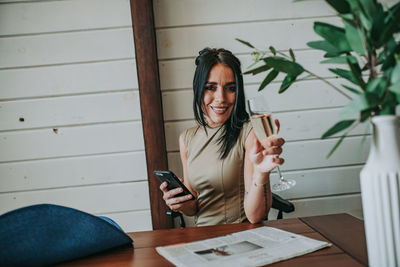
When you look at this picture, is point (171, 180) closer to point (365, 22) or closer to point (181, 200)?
point (181, 200)

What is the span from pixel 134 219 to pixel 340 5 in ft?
5.71

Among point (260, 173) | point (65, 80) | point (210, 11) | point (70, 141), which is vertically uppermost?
point (210, 11)

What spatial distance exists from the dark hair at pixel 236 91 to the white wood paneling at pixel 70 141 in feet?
1.76

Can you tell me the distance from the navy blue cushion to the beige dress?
743 mm

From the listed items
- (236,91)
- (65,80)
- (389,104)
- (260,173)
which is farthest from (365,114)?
(65,80)

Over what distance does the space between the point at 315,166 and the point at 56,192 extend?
1.60 metres

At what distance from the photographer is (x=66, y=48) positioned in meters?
2.04

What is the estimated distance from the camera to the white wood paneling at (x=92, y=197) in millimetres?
2088

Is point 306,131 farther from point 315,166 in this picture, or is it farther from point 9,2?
point 9,2

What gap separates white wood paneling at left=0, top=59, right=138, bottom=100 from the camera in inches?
80.7

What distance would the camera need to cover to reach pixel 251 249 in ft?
3.02

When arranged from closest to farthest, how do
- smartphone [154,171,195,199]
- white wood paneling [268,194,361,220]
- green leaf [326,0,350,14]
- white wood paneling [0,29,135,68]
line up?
1. green leaf [326,0,350,14]
2. smartphone [154,171,195,199]
3. white wood paneling [0,29,135,68]
4. white wood paneling [268,194,361,220]

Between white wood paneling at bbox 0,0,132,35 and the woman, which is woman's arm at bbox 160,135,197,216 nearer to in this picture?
the woman

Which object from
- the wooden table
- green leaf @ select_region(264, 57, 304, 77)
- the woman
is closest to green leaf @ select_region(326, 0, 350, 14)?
green leaf @ select_region(264, 57, 304, 77)
